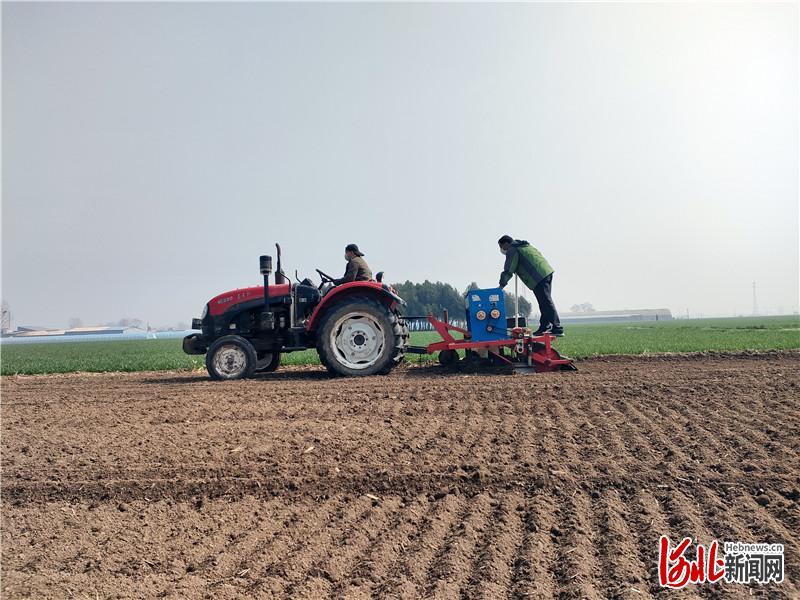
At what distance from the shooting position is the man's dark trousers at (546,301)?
27.6ft

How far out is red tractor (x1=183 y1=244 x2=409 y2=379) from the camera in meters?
8.04

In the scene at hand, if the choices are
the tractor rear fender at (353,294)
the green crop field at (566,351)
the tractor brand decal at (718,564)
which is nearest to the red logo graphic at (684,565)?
the tractor brand decal at (718,564)

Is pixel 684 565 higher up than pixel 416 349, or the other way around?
pixel 416 349

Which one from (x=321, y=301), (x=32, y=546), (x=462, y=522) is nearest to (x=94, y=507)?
(x=32, y=546)

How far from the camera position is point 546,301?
27.8 ft

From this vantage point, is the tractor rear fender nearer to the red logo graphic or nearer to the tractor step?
the tractor step

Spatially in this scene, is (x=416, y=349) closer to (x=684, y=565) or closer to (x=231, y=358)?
(x=231, y=358)

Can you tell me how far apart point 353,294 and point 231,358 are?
203 centimetres

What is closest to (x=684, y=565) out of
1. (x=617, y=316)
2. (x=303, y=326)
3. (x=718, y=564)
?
(x=718, y=564)

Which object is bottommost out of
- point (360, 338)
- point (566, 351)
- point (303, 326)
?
point (566, 351)

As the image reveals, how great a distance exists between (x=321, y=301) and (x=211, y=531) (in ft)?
16.7

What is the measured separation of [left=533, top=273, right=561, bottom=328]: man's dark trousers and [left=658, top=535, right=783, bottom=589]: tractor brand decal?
5753 mm

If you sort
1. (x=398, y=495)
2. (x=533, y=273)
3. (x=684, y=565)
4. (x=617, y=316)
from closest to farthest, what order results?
1. (x=684, y=565)
2. (x=398, y=495)
3. (x=533, y=273)
4. (x=617, y=316)

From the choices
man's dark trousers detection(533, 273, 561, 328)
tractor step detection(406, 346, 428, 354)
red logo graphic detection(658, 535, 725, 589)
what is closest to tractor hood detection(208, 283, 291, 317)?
tractor step detection(406, 346, 428, 354)
